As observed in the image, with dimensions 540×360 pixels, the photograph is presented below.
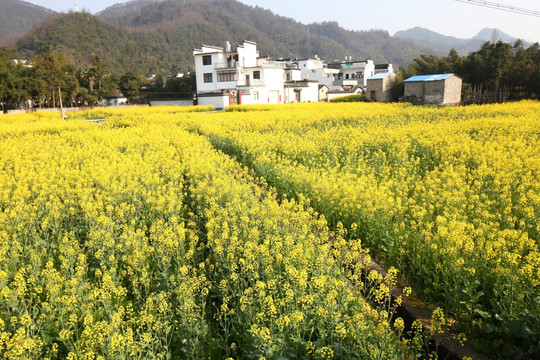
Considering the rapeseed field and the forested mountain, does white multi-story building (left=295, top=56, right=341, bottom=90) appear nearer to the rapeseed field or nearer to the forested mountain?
the forested mountain

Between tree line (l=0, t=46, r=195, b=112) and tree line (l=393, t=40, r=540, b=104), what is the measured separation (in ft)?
122

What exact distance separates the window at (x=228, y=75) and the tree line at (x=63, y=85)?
5523 millimetres

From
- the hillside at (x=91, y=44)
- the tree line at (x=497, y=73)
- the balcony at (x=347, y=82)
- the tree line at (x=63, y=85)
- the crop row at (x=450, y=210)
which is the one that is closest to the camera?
the crop row at (x=450, y=210)

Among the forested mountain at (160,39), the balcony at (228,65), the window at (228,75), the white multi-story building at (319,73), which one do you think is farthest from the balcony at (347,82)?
the forested mountain at (160,39)

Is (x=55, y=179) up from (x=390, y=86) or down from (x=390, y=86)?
down

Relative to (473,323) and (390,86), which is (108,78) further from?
(473,323)

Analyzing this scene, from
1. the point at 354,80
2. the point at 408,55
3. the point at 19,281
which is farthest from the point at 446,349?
the point at 408,55

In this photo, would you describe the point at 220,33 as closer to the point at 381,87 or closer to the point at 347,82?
the point at 347,82

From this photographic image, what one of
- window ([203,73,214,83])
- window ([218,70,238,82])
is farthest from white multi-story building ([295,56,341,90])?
window ([203,73,214,83])

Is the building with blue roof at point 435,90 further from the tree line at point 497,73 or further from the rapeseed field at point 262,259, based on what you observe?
the rapeseed field at point 262,259

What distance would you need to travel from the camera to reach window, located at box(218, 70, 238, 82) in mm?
54688

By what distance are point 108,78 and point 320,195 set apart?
62914 mm

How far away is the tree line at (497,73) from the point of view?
33.8 meters

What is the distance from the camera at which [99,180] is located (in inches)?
337
